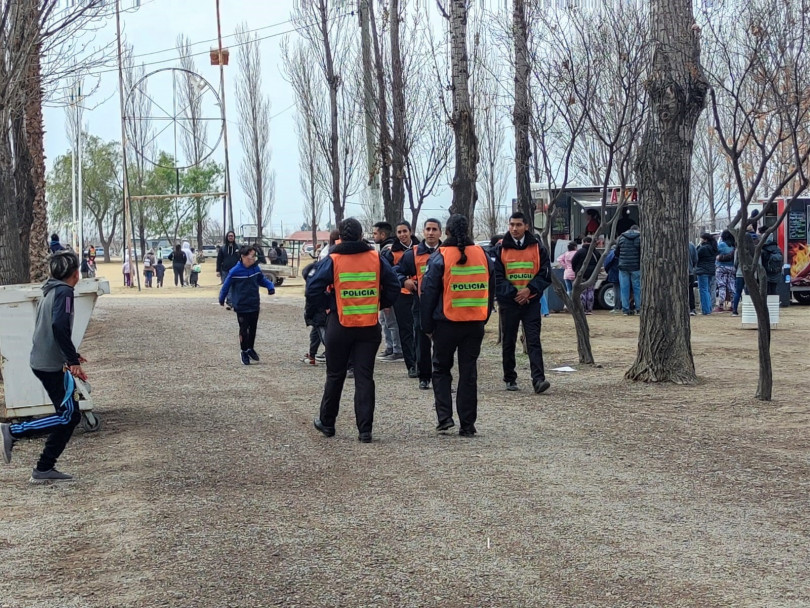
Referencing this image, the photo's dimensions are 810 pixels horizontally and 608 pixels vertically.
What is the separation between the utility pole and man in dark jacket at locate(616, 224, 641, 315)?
548cm

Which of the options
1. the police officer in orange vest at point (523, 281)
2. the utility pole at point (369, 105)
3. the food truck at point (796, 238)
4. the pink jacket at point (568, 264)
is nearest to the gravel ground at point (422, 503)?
the police officer in orange vest at point (523, 281)

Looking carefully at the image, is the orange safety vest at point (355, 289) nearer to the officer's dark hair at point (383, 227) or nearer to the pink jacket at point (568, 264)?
the officer's dark hair at point (383, 227)

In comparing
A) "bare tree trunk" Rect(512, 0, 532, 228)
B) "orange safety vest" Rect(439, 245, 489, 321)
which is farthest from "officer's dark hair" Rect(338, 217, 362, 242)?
"bare tree trunk" Rect(512, 0, 532, 228)

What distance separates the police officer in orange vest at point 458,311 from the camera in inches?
354

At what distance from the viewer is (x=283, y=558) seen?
18.2 ft

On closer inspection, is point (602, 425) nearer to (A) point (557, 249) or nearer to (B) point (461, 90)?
(B) point (461, 90)

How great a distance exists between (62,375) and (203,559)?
2.73 meters

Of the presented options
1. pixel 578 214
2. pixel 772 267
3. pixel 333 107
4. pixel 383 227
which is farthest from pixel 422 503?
pixel 333 107

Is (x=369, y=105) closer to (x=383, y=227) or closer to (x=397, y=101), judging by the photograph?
(x=397, y=101)

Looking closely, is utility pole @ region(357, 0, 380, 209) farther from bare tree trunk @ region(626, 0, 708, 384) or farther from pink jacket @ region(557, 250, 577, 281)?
bare tree trunk @ region(626, 0, 708, 384)

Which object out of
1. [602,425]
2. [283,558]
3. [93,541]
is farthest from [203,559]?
[602,425]

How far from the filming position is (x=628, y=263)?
2227cm

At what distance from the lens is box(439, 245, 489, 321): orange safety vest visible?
8.98m

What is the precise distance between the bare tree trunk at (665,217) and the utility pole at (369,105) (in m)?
11.9
